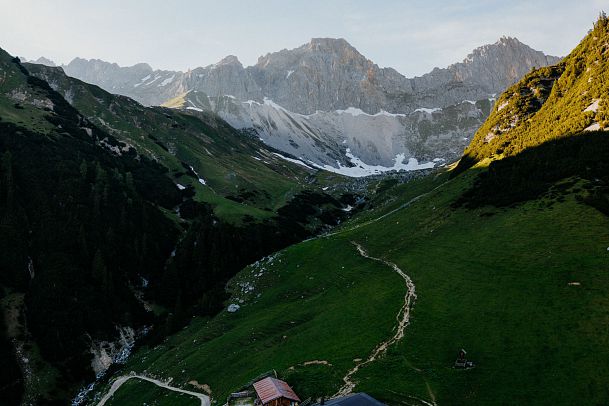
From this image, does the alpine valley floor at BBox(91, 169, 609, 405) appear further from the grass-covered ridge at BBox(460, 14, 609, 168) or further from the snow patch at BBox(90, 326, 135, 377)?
the grass-covered ridge at BBox(460, 14, 609, 168)

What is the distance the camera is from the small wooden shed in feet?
139

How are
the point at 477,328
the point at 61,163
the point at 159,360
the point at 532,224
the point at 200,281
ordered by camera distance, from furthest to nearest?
the point at 61,163, the point at 200,281, the point at 159,360, the point at 532,224, the point at 477,328

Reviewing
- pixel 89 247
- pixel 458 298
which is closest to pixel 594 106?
pixel 458 298

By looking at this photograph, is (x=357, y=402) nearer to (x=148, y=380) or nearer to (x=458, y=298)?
(x=458, y=298)

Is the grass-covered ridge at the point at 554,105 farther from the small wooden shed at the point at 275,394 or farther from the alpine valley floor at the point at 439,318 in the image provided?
the small wooden shed at the point at 275,394

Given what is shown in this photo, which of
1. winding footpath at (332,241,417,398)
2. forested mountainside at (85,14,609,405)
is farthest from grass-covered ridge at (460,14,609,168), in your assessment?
winding footpath at (332,241,417,398)

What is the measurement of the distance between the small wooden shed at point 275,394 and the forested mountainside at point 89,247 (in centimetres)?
5163

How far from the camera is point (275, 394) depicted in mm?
42719

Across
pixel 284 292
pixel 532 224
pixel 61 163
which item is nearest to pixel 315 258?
pixel 284 292

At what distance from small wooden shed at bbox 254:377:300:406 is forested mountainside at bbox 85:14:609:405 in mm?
1885

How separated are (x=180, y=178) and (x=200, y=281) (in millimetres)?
86562

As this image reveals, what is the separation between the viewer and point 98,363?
95562mm

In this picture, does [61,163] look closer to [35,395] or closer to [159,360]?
[35,395]

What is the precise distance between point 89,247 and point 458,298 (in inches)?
3819
